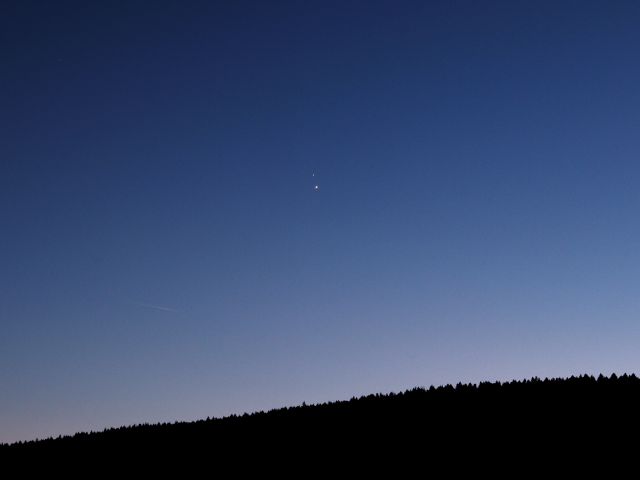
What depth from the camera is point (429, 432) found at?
1350 centimetres

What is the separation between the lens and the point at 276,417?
17.8 meters

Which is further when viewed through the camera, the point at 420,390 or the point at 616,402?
the point at 420,390

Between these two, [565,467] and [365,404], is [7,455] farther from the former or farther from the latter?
[565,467]

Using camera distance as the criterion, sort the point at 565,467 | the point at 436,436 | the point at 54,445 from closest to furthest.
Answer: the point at 565,467 < the point at 436,436 < the point at 54,445

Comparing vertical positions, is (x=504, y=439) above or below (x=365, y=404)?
below

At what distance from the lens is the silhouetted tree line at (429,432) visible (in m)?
11.8

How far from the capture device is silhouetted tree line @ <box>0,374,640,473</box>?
11805 mm

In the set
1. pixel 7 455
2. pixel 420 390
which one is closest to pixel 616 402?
pixel 420 390

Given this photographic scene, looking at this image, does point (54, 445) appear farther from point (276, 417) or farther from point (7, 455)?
point (276, 417)

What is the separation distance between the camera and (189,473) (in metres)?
15.1

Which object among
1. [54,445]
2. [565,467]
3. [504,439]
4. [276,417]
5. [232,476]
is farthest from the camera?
[54,445]

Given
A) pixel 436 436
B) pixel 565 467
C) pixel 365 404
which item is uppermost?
pixel 365 404

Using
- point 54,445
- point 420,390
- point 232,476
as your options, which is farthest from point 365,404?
point 54,445

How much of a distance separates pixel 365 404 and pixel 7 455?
→ 1472cm
